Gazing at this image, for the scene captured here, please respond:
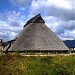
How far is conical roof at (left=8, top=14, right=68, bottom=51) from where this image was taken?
48.3m

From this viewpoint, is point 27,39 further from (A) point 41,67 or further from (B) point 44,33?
(A) point 41,67

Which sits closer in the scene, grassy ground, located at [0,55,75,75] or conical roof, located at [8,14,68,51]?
grassy ground, located at [0,55,75,75]

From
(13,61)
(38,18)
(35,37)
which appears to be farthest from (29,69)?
(38,18)

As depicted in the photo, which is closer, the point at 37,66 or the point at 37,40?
the point at 37,66

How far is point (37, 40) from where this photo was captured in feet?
165

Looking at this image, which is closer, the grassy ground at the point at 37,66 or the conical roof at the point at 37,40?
the grassy ground at the point at 37,66

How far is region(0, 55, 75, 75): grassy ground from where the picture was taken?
15.3 meters

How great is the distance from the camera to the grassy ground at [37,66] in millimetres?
15257

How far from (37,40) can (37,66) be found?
111 feet

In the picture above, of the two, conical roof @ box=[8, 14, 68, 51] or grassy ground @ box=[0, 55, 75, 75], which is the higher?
conical roof @ box=[8, 14, 68, 51]

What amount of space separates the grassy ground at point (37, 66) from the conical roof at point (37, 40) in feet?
97.1

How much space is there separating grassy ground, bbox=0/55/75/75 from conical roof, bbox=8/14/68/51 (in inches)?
1165

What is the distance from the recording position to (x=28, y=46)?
4841cm

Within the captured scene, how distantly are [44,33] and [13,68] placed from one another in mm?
37401
